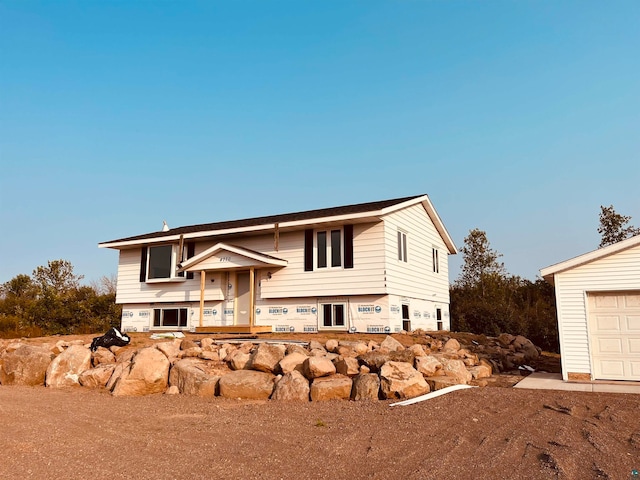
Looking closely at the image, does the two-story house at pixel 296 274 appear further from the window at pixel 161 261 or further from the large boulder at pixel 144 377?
the large boulder at pixel 144 377

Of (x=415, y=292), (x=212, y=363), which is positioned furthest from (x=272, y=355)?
(x=415, y=292)

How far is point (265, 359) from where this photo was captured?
12.7 meters

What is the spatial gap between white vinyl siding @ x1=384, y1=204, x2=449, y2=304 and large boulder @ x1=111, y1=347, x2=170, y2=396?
27.9ft

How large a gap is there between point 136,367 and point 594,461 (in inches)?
406

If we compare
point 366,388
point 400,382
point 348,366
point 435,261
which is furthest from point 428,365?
point 435,261

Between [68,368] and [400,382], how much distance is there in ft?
30.8

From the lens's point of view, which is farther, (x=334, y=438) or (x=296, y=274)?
(x=296, y=274)

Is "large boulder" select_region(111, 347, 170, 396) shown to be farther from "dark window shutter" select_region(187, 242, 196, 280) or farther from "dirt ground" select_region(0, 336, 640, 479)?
"dark window shutter" select_region(187, 242, 196, 280)

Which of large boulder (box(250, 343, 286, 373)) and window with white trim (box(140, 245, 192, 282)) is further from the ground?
window with white trim (box(140, 245, 192, 282))

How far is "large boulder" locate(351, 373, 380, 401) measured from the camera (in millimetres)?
10906

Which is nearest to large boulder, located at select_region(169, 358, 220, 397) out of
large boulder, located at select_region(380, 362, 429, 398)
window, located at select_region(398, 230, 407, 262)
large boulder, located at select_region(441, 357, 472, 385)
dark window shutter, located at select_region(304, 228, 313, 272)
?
large boulder, located at select_region(380, 362, 429, 398)

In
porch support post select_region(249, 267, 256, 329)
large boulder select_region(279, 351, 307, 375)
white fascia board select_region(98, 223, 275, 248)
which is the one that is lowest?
large boulder select_region(279, 351, 307, 375)

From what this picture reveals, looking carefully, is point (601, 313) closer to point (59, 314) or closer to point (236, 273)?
point (236, 273)

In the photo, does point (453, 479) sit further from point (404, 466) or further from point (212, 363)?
point (212, 363)
